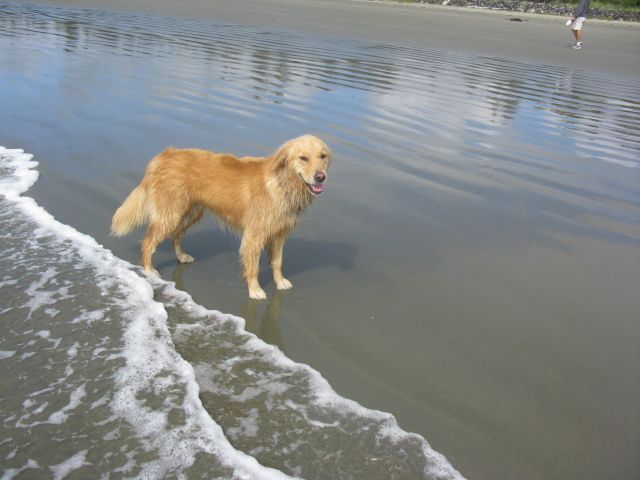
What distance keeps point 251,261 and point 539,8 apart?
42.4 meters

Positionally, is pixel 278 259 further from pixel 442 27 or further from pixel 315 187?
pixel 442 27

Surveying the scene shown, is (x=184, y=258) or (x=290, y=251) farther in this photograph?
(x=290, y=251)

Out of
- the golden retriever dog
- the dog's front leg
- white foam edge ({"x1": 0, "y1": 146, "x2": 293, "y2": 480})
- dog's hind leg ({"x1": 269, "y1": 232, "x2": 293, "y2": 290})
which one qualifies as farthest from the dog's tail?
dog's hind leg ({"x1": 269, "y1": 232, "x2": 293, "y2": 290})

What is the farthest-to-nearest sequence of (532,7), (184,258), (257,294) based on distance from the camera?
(532,7) → (184,258) → (257,294)

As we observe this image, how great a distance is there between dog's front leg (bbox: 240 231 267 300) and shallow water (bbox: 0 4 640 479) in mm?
121

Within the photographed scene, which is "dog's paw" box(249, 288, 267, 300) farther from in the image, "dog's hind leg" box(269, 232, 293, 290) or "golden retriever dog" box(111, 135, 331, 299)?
"dog's hind leg" box(269, 232, 293, 290)

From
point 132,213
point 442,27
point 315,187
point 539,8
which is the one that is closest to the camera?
point 315,187

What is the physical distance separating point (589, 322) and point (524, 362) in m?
0.87

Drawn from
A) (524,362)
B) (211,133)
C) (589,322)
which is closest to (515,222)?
(589,322)

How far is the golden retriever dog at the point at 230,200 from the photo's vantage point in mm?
4891

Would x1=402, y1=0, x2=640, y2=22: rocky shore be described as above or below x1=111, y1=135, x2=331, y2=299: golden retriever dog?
above

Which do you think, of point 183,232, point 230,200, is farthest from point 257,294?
point 183,232

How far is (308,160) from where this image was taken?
183 inches

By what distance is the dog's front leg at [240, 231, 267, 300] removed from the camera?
4910 millimetres
